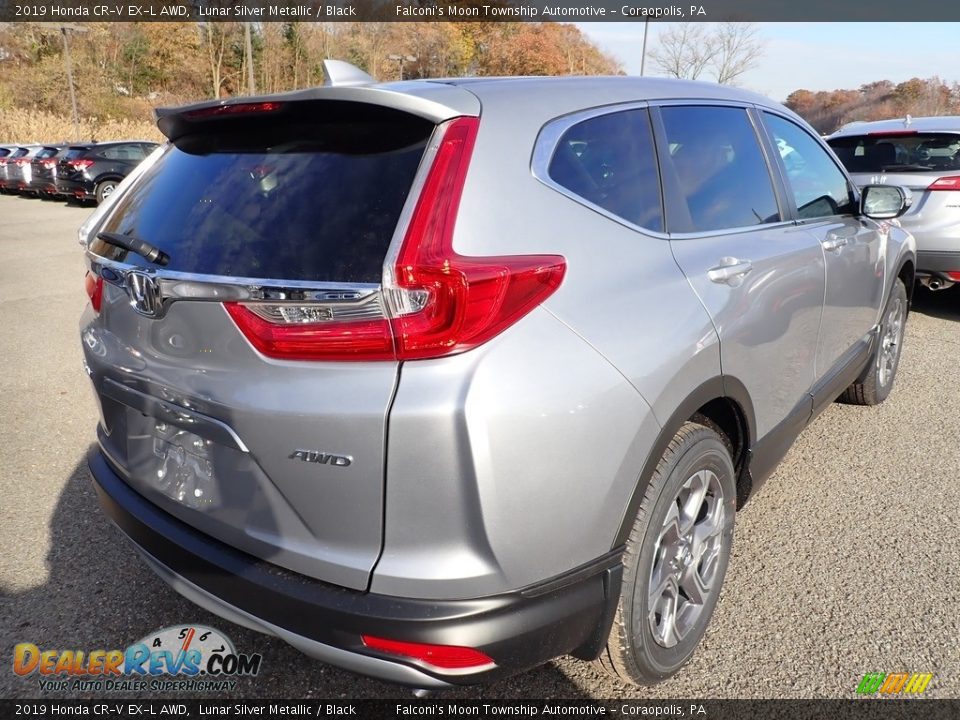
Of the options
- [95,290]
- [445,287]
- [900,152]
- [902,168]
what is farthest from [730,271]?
[900,152]

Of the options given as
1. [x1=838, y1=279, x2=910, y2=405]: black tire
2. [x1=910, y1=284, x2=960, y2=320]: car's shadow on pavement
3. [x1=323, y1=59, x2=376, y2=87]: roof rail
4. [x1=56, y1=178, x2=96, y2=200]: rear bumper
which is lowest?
[x1=56, y1=178, x2=96, y2=200]: rear bumper

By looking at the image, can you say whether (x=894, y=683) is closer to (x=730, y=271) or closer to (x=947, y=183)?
(x=730, y=271)

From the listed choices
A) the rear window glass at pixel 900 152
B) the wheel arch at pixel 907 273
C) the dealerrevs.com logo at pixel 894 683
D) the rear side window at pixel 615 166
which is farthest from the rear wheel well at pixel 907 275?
the rear side window at pixel 615 166

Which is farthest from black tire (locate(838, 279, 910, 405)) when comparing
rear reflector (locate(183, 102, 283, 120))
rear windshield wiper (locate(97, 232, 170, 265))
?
rear windshield wiper (locate(97, 232, 170, 265))

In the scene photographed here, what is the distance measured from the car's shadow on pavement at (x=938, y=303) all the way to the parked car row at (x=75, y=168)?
637 inches

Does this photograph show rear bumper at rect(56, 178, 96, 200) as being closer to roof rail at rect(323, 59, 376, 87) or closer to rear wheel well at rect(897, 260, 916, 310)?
rear wheel well at rect(897, 260, 916, 310)

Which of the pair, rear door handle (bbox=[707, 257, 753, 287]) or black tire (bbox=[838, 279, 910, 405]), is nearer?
rear door handle (bbox=[707, 257, 753, 287])

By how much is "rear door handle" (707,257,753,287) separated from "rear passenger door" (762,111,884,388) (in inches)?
31.7

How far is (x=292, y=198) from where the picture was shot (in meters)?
1.77

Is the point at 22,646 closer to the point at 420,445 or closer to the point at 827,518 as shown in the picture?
the point at 420,445

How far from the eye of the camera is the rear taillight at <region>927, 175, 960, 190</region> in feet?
18.5

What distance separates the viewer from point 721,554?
8.04ft

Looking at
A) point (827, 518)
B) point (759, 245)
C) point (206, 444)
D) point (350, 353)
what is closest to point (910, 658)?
point (827, 518)

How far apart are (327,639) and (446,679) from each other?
11.4 inches
